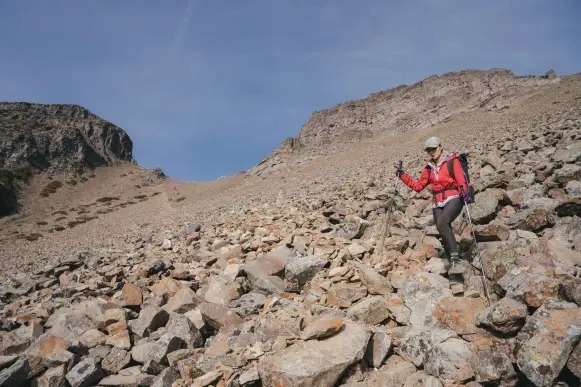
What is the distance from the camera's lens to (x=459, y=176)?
23.5ft

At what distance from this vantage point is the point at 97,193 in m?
76.2

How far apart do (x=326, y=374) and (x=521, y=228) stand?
4.94 meters

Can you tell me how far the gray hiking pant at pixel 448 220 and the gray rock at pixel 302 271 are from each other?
232 centimetres

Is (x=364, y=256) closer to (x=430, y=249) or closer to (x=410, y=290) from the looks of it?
(x=430, y=249)

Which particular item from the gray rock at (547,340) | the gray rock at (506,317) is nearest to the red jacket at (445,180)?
the gray rock at (506,317)

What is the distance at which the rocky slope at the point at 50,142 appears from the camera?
75.9 metres

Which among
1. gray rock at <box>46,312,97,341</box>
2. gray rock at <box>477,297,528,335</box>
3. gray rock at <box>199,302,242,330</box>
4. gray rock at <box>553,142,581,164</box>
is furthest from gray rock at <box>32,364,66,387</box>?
gray rock at <box>553,142,581,164</box>

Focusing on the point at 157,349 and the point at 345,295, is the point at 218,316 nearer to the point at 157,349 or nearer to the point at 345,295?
the point at 157,349

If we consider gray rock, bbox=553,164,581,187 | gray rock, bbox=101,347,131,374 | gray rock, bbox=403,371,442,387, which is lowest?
gray rock, bbox=403,371,442,387

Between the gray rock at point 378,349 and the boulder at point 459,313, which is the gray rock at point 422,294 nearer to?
the boulder at point 459,313

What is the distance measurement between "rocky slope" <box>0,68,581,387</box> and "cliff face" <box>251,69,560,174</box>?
58646 millimetres

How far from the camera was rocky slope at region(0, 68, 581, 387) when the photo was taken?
4348mm

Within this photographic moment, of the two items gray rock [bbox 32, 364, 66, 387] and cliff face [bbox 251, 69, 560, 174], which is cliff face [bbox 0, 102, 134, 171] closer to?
cliff face [bbox 251, 69, 560, 174]

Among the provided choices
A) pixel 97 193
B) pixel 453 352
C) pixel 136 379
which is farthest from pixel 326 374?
pixel 97 193
